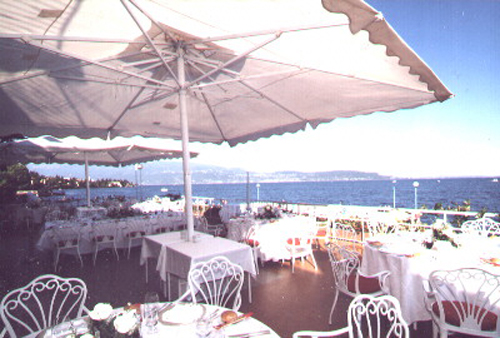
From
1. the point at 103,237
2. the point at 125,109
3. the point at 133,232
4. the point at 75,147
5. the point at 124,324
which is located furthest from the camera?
the point at 75,147

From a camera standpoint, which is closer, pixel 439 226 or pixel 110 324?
pixel 110 324

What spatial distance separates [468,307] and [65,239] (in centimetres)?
608

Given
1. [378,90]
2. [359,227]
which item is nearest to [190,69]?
[378,90]

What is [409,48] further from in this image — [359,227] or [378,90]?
[359,227]

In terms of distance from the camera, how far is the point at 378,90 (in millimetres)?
3184

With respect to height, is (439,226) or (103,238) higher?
(439,226)

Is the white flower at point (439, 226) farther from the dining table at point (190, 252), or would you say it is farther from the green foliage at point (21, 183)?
the green foliage at point (21, 183)

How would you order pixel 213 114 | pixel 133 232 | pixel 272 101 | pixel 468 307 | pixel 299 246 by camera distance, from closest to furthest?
pixel 468 307
pixel 272 101
pixel 213 114
pixel 299 246
pixel 133 232

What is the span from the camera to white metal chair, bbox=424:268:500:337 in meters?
2.21

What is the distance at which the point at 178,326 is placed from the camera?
155cm

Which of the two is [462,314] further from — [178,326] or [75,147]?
[75,147]

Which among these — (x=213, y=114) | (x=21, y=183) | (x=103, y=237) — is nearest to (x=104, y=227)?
(x=103, y=237)

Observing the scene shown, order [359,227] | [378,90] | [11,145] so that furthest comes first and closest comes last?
[359,227], [11,145], [378,90]

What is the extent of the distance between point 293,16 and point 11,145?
6801mm
